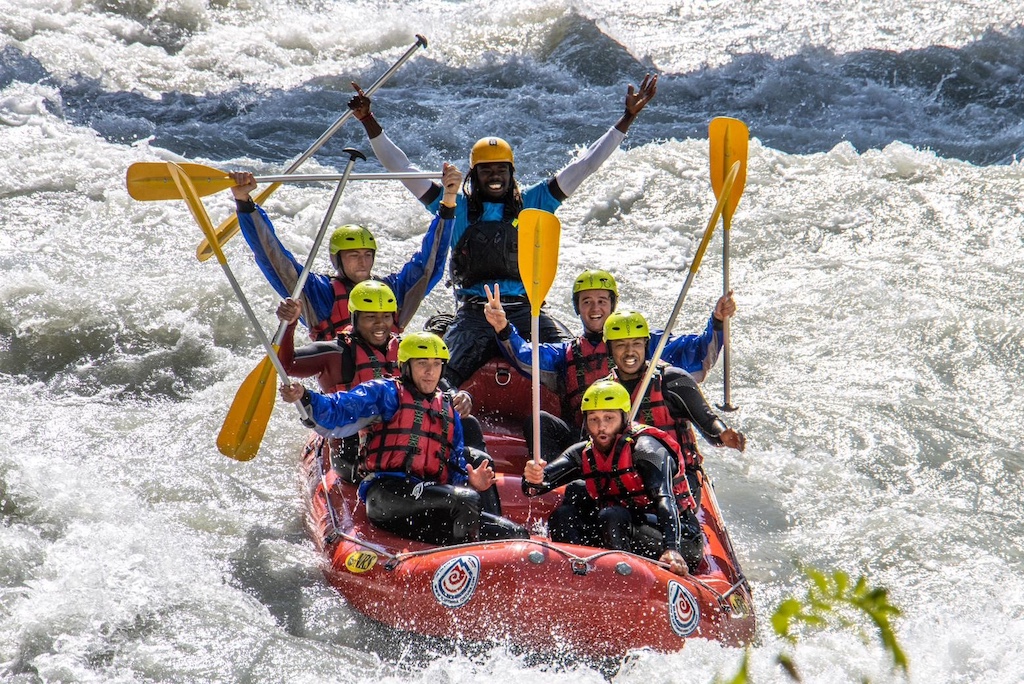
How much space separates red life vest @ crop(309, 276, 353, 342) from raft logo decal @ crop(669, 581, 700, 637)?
2.24m

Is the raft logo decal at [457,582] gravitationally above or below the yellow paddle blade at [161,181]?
below

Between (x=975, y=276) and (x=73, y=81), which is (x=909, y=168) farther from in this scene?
(x=73, y=81)

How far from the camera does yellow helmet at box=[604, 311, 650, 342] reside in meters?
4.82

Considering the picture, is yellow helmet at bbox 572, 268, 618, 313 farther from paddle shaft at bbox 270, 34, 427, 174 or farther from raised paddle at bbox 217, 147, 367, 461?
raised paddle at bbox 217, 147, 367, 461

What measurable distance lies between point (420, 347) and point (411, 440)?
1.27ft

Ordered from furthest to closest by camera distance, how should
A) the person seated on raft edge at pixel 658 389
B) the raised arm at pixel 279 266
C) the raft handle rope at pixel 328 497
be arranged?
the raised arm at pixel 279 266
the person seated on raft edge at pixel 658 389
the raft handle rope at pixel 328 497

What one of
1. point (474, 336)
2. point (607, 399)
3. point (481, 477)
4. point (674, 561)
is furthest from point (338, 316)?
point (674, 561)

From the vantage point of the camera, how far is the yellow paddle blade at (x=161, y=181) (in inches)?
188

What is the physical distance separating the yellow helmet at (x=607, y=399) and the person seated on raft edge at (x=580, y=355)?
1.95 ft

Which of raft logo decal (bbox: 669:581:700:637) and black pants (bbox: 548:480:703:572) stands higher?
black pants (bbox: 548:480:703:572)

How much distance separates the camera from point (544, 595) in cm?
396

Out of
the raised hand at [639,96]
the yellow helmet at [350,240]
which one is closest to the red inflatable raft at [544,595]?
the yellow helmet at [350,240]

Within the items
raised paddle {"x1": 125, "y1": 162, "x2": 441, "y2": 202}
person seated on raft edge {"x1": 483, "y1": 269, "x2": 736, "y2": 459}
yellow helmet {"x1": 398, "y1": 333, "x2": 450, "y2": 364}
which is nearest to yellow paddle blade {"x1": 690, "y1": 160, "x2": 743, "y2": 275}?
person seated on raft edge {"x1": 483, "y1": 269, "x2": 736, "y2": 459}

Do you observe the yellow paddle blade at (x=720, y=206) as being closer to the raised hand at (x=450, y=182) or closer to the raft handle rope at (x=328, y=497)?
the raised hand at (x=450, y=182)
